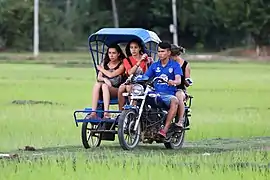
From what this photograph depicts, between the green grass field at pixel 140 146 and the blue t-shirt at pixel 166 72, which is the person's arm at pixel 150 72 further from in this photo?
the green grass field at pixel 140 146

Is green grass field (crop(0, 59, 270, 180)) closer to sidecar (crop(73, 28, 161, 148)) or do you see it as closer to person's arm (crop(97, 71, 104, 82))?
sidecar (crop(73, 28, 161, 148))

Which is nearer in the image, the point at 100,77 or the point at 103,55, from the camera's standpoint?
the point at 100,77

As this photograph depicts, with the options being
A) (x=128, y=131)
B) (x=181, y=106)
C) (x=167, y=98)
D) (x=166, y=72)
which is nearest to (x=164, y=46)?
(x=166, y=72)

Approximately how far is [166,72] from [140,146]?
119 centimetres

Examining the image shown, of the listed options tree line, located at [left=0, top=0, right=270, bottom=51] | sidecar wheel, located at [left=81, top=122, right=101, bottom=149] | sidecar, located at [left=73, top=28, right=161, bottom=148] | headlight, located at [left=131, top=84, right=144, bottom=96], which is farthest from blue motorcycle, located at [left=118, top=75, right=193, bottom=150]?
tree line, located at [left=0, top=0, right=270, bottom=51]

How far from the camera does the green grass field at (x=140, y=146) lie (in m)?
9.93

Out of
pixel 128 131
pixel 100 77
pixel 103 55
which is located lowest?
pixel 128 131

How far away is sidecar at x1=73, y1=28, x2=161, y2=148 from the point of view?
13539 millimetres

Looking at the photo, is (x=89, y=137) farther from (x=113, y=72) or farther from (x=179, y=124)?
(x=179, y=124)

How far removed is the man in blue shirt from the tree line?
56753 millimetres

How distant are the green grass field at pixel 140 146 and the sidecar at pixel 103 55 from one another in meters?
0.22

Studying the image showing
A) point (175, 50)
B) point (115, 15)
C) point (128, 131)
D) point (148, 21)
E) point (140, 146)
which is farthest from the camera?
point (148, 21)

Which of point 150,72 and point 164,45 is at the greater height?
point 164,45

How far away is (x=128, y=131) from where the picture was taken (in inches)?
513
